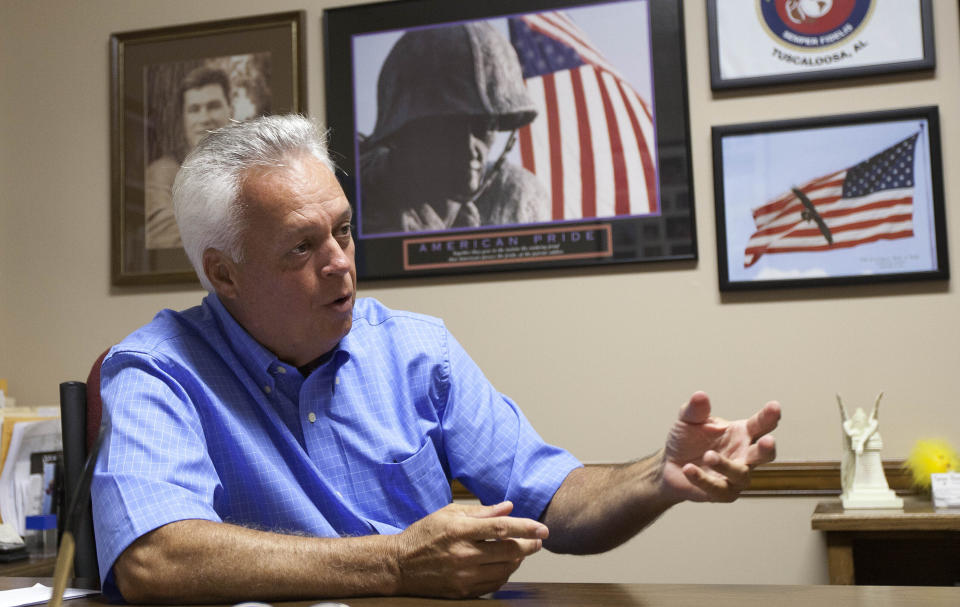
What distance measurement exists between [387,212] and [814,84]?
130cm

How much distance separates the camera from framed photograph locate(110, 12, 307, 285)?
288 centimetres

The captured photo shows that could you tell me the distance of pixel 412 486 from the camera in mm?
1486

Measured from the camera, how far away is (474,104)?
2725mm

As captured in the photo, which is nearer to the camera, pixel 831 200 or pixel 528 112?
pixel 831 200

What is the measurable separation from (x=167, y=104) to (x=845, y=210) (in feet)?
7.07

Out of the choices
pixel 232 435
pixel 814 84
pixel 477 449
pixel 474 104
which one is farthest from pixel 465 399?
pixel 814 84

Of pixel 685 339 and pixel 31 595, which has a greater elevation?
pixel 685 339

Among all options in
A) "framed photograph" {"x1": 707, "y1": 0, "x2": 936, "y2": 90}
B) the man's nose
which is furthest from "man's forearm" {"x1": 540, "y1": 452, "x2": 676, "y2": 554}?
"framed photograph" {"x1": 707, "y1": 0, "x2": 936, "y2": 90}

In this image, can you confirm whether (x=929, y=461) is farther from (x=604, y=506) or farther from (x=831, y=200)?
(x=604, y=506)

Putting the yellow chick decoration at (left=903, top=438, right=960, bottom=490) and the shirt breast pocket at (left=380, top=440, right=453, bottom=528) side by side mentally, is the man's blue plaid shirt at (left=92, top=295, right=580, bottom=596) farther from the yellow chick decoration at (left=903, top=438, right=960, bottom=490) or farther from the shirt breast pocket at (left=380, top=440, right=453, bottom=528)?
the yellow chick decoration at (left=903, top=438, right=960, bottom=490)

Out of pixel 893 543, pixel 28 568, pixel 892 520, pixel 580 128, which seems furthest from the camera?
pixel 580 128

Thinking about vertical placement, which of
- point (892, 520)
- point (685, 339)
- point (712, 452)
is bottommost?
point (892, 520)

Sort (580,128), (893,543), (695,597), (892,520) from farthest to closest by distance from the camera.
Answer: (580,128) → (893,543) → (892,520) → (695,597)

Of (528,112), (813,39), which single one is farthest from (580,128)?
(813,39)
